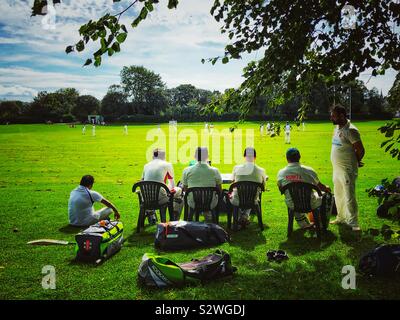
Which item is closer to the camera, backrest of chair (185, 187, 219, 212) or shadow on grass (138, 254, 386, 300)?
shadow on grass (138, 254, 386, 300)

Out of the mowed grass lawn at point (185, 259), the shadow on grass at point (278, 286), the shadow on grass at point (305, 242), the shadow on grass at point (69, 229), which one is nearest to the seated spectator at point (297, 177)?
the shadow on grass at point (305, 242)

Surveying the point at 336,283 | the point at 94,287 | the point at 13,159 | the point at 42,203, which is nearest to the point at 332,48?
the point at 336,283

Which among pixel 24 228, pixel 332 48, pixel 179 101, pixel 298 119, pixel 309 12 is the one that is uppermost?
pixel 179 101

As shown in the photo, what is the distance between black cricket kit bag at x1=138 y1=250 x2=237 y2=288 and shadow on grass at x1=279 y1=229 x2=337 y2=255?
5.33ft

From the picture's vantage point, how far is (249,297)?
13.9 ft

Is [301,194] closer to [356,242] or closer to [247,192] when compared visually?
[247,192]

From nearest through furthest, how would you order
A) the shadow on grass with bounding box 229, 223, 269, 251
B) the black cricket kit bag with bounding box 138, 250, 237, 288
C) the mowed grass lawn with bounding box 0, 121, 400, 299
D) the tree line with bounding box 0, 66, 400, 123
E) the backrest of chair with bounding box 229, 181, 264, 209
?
the mowed grass lawn with bounding box 0, 121, 400, 299, the black cricket kit bag with bounding box 138, 250, 237, 288, the shadow on grass with bounding box 229, 223, 269, 251, the backrest of chair with bounding box 229, 181, 264, 209, the tree line with bounding box 0, 66, 400, 123

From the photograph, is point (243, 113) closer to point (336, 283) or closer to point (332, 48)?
point (332, 48)

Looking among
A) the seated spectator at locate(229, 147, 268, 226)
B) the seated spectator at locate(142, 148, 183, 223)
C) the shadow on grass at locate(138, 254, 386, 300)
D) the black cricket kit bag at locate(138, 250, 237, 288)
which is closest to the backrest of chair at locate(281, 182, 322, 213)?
the seated spectator at locate(229, 147, 268, 226)

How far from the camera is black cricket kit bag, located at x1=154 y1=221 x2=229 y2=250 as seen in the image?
6.03 meters

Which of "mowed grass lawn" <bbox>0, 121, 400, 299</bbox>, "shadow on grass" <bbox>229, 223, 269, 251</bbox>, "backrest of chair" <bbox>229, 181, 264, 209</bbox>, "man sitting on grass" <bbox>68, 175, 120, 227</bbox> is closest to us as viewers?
"mowed grass lawn" <bbox>0, 121, 400, 299</bbox>

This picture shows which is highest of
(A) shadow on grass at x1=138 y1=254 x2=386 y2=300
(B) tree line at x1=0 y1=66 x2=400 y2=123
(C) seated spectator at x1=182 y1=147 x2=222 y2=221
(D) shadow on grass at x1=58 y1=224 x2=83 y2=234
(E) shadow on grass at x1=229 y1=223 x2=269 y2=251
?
(B) tree line at x1=0 y1=66 x2=400 y2=123

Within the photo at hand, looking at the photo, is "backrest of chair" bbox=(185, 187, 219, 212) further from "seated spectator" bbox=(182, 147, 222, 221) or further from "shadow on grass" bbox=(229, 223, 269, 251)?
"shadow on grass" bbox=(229, 223, 269, 251)
